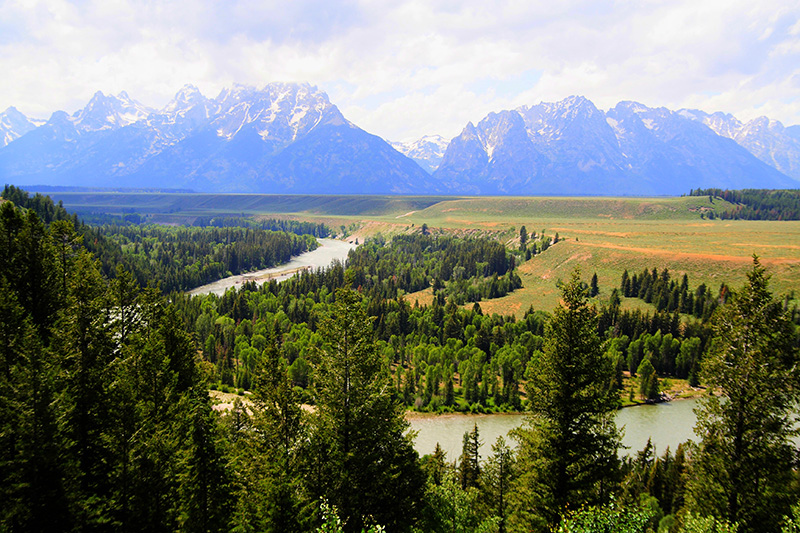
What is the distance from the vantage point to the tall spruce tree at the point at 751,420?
836 inches

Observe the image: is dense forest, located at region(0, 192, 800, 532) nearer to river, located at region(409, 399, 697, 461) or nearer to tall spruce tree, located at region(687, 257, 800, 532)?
tall spruce tree, located at region(687, 257, 800, 532)

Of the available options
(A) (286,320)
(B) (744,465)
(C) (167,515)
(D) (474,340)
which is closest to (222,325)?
(A) (286,320)

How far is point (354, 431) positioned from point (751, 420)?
18978 mm

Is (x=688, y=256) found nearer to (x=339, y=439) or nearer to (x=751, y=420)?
(x=751, y=420)

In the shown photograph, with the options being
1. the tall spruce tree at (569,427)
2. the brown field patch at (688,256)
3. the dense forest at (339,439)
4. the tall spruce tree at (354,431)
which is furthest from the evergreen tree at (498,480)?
the brown field patch at (688,256)

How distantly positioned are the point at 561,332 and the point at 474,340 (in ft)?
251

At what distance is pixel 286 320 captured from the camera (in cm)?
10988

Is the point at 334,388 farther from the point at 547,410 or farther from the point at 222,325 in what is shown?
the point at 222,325

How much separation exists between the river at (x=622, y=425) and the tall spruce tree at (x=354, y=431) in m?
40.6

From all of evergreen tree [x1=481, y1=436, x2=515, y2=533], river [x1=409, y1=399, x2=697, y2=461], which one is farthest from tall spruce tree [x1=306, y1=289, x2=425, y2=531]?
river [x1=409, y1=399, x2=697, y2=461]

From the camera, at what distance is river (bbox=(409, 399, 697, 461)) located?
216 ft

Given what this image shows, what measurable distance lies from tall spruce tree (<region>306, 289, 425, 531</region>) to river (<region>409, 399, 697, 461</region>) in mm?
40556

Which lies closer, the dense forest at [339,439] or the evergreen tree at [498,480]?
the dense forest at [339,439]

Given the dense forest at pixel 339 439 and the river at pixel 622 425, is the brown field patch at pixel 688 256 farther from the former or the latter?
the dense forest at pixel 339 439
